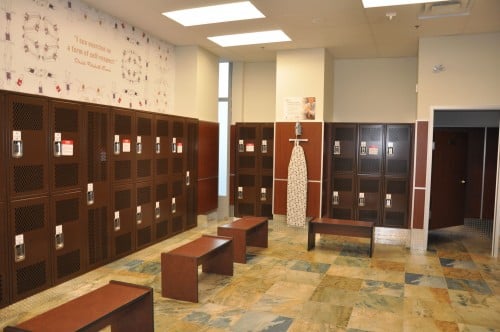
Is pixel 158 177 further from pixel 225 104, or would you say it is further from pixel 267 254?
pixel 225 104

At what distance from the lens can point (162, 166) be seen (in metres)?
6.07

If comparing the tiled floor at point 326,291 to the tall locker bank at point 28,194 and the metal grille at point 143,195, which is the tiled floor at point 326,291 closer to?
the tall locker bank at point 28,194

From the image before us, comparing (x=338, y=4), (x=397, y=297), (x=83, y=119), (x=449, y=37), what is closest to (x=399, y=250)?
(x=397, y=297)

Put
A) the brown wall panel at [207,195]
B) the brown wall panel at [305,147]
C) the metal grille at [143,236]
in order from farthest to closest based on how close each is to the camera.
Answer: the brown wall panel at [207,195] → the brown wall panel at [305,147] → the metal grille at [143,236]

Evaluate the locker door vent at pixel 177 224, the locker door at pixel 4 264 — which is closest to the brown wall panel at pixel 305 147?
the locker door vent at pixel 177 224

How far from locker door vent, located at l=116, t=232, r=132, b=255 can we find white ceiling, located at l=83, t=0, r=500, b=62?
3.01 m

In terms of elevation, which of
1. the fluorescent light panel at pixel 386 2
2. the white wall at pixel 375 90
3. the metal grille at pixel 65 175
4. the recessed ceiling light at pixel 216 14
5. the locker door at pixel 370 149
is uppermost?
the recessed ceiling light at pixel 216 14

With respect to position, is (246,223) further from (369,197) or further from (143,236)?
(369,197)

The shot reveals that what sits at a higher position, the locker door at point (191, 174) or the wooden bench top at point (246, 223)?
the locker door at point (191, 174)

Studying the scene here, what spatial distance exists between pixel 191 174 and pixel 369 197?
128 inches

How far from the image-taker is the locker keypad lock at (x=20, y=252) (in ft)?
12.2

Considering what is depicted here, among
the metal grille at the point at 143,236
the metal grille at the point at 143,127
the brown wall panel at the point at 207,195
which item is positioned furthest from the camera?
the brown wall panel at the point at 207,195

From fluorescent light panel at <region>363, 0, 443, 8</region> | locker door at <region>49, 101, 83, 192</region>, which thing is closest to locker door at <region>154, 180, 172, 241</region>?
locker door at <region>49, 101, 83, 192</region>

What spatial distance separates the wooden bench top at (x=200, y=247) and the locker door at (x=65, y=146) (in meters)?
1.39
